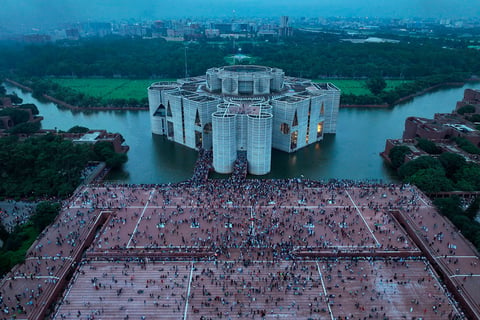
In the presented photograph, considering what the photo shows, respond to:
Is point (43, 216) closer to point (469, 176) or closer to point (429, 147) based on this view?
point (469, 176)

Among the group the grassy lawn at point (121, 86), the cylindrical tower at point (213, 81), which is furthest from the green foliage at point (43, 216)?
the grassy lawn at point (121, 86)

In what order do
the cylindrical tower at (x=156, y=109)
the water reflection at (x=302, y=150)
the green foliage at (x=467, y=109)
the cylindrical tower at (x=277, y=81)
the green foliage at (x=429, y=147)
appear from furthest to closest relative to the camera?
the green foliage at (x=467, y=109), the cylindrical tower at (x=277, y=81), the cylindrical tower at (x=156, y=109), the green foliage at (x=429, y=147), the water reflection at (x=302, y=150)

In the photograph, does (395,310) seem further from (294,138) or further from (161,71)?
(161,71)

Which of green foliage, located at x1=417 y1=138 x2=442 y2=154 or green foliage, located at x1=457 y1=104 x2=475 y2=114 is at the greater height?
green foliage, located at x1=457 y1=104 x2=475 y2=114

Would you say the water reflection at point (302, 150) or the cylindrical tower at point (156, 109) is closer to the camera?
the water reflection at point (302, 150)

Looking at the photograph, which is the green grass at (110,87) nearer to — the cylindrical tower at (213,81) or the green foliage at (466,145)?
the cylindrical tower at (213,81)

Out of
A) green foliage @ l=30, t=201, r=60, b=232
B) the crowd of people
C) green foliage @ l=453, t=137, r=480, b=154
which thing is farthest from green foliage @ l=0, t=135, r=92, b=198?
green foliage @ l=453, t=137, r=480, b=154

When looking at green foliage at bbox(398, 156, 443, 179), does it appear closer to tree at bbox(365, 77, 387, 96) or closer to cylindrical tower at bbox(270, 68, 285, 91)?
cylindrical tower at bbox(270, 68, 285, 91)
